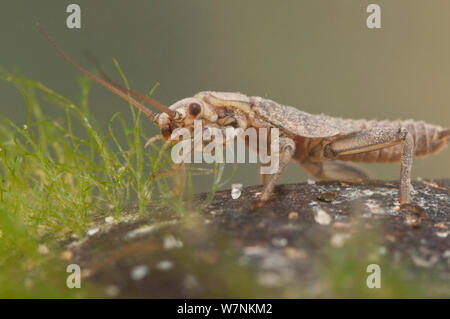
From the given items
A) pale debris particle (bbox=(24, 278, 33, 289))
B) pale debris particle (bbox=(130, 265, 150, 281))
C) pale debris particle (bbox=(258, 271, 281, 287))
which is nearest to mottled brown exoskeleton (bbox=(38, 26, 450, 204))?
pale debris particle (bbox=(258, 271, 281, 287))

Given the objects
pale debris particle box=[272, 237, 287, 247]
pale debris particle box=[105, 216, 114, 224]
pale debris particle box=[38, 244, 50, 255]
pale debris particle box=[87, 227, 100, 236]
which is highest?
pale debris particle box=[272, 237, 287, 247]

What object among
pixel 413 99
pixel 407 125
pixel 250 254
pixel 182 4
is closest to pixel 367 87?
pixel 413 99

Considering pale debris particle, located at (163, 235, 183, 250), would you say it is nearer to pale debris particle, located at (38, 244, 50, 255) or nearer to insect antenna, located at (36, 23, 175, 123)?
pale debris particle, located at (38, 244, 50, 255)

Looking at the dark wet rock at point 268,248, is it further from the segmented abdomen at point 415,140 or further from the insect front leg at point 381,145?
the segmented abdomen at point 415,140

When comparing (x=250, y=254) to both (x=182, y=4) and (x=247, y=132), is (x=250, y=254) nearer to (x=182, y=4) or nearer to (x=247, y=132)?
(x=247, y=132)

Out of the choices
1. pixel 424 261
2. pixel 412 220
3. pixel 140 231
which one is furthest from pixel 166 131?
pixel 424 261

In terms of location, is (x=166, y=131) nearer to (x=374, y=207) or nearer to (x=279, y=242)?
(x=279, y=242)

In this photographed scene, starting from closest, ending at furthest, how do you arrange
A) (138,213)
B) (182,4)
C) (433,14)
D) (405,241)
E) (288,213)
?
(405,241), (288,213), (138,213), (433,14), (182,4)
